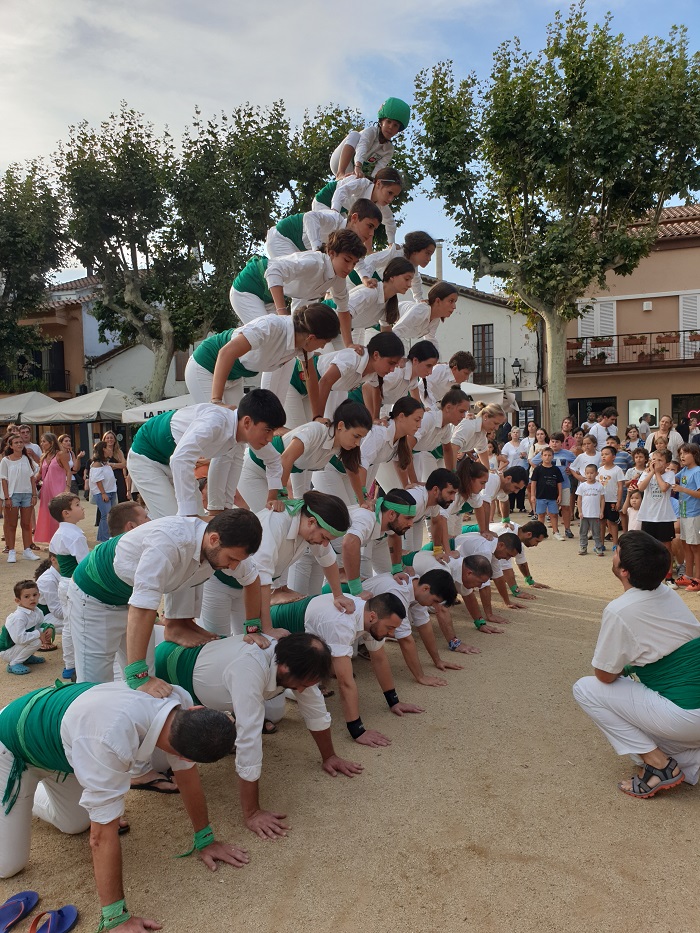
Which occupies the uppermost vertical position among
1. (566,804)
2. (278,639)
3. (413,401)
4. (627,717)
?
(413,401)

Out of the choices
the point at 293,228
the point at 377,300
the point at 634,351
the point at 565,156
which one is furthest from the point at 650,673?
the point at 634,351

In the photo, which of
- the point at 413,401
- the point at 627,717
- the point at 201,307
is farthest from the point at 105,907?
the point at 201,307

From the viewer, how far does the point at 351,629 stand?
422 cm

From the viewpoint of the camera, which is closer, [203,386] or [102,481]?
[203,386]

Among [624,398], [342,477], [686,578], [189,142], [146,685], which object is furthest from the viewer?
[624,398]

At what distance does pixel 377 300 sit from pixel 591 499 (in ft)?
18.1

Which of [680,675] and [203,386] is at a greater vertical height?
[203,386]

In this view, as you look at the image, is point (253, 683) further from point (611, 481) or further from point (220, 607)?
point (611, 481)

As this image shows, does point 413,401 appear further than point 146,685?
Yes

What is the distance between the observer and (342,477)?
572cm

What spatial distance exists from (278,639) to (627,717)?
1809 mm

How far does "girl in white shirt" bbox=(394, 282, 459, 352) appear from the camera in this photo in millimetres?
6496

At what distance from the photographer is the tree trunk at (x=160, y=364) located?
22.5 metres

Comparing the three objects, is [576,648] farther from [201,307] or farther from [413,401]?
[201,307]
